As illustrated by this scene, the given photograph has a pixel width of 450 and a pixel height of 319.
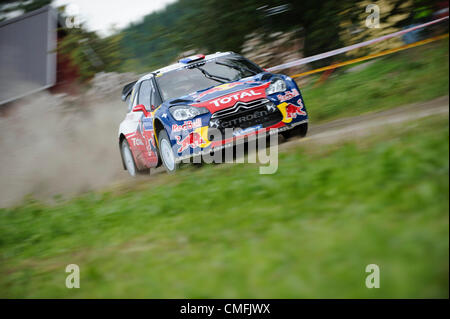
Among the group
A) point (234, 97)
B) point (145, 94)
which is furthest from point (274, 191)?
point (145, 94)

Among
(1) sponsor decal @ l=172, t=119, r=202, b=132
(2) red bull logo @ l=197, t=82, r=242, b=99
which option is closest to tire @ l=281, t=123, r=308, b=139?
(2) red bull logo @ l=197, t=82, r=242, b=99

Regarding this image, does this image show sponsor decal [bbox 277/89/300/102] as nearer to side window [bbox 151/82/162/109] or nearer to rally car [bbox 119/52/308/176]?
rally car [bbox 119/52/308/176]

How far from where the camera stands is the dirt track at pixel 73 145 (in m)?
8.57

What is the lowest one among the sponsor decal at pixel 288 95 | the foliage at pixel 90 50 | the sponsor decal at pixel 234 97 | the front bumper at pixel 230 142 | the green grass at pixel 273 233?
the green grass at pixel 273 233

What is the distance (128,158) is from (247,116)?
3.58 m

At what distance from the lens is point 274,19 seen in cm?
1577

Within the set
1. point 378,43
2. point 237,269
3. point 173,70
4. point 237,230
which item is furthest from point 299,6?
point 237,269

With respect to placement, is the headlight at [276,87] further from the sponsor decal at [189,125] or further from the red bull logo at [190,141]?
the red bull logo at [190,141]

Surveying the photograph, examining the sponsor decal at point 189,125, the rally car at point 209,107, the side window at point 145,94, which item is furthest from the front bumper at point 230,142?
the side window at point 145,94

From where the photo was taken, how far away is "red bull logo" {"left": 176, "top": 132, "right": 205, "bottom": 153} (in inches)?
314

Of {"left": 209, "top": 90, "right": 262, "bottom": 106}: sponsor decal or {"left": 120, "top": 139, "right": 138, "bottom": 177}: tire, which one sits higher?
{"left": 120, "top": 139, "right": 138, "bottom": 177}: tire

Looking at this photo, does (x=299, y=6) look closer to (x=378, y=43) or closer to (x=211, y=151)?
(x=378, y=43)

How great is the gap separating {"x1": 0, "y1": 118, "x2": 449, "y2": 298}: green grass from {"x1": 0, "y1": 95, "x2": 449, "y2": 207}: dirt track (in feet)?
4.98

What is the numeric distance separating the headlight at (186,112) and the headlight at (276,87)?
100 centimetres
